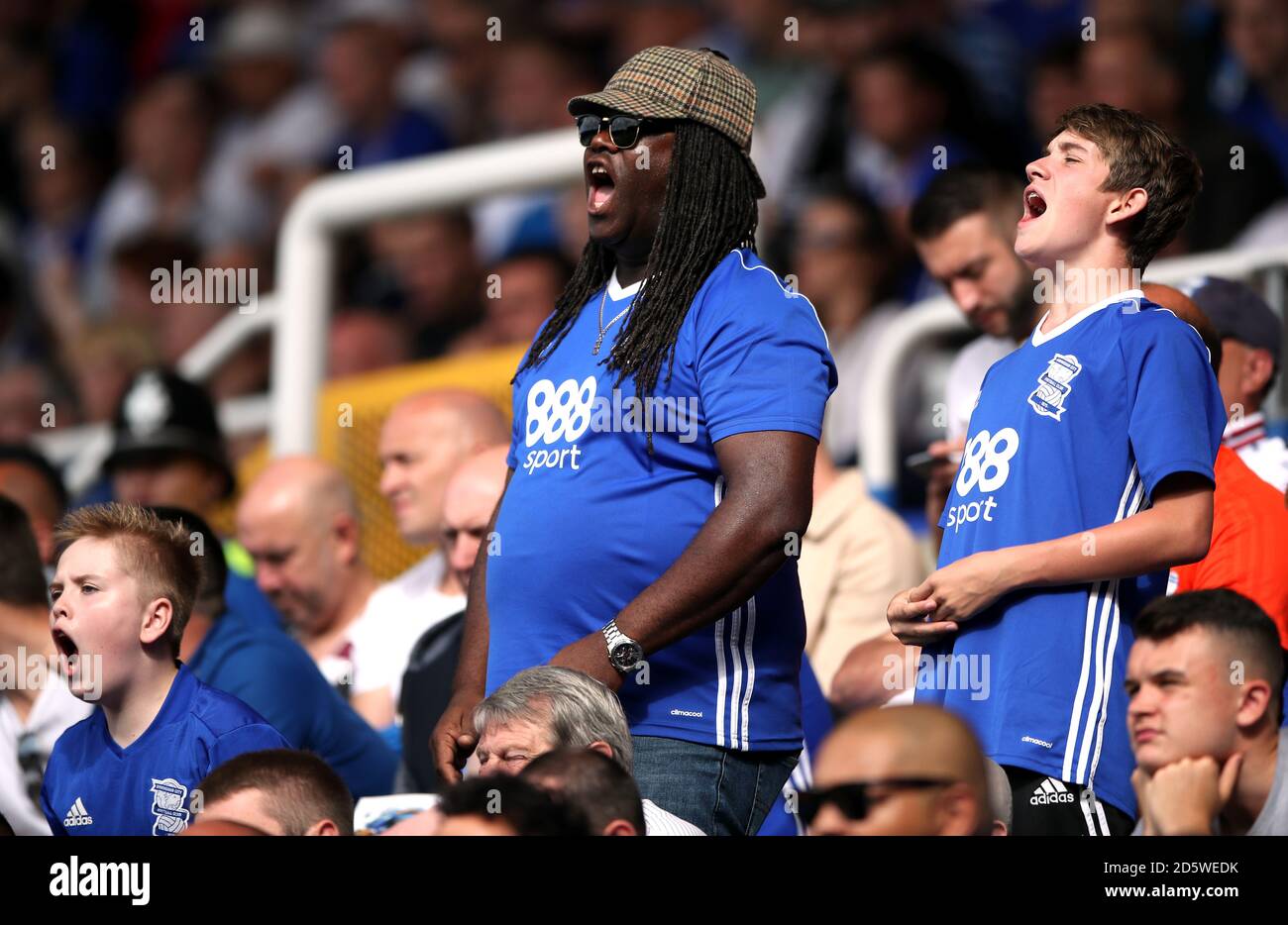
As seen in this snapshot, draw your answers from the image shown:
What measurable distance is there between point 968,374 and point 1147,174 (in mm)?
1541

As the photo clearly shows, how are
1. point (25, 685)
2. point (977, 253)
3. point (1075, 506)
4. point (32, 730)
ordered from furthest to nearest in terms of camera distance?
1. point (25, 685)
2. point (32, 730)
3. point (977, 253)
4. point (1075, 506)

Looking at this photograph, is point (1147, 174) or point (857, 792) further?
point (1147, 174)

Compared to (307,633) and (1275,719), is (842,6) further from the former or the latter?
(1275,719)

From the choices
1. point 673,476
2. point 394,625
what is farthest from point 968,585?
point 394,625

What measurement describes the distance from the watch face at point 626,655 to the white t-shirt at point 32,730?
6.10ft

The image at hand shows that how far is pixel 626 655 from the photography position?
3455 millimetres

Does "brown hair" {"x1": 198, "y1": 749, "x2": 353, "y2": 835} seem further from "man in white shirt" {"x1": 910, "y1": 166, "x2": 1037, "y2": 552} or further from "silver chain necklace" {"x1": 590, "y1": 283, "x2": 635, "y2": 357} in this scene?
"man in white shirt" {"x1": 910, "y1": 166, "x2": 1037, "y2": 552}

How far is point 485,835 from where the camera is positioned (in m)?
2.98

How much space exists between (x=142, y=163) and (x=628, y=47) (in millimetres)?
3328

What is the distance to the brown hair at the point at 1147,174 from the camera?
11.8 feet

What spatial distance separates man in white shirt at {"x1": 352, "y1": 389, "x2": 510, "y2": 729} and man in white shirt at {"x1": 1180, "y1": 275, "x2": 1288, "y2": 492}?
197 centimetres

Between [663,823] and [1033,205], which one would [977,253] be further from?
[663,823]

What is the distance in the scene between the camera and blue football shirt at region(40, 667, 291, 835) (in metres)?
3.88

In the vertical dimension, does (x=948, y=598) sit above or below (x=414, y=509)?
below
